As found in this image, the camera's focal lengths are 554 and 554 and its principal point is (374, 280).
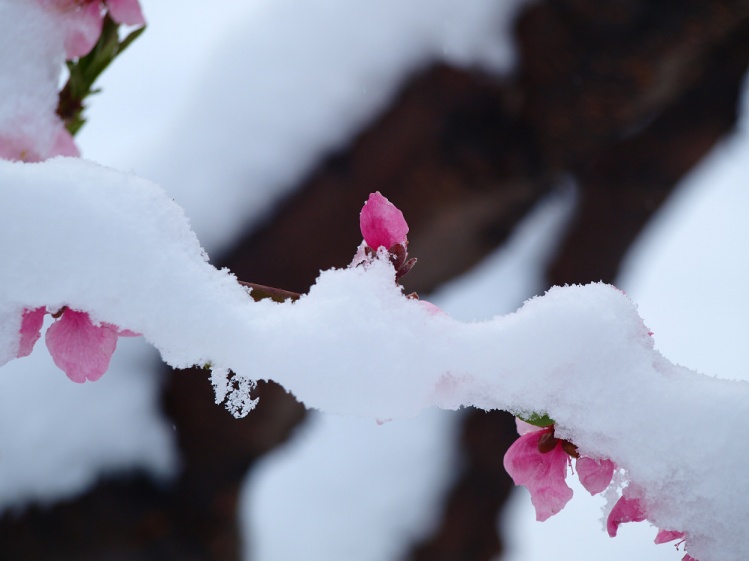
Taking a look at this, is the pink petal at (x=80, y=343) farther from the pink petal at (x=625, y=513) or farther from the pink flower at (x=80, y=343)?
the pink petal at (x=625, y=513)

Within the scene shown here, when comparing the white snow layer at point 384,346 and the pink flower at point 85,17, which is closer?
the white snow layer at point 384,346

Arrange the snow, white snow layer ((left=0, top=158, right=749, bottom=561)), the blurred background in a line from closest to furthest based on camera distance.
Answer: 1. white snow layer ((left=0, top=158, right=749, bottom=561))
2. the snow
3. the blurred background

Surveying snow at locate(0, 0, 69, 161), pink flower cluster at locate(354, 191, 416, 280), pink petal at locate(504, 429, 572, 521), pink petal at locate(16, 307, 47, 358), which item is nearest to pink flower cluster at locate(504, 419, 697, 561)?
pink petal at locate(504, 429, 572, 521)

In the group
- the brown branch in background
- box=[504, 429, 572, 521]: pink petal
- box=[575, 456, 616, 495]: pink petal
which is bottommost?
the brown branch in background

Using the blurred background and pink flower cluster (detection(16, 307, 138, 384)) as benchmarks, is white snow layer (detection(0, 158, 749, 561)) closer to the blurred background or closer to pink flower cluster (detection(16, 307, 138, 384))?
pink flower cluster (detection(16, 307, 138, 384))

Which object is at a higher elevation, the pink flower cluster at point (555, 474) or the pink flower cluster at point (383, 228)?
the pink flower cluster at point (383, 228)

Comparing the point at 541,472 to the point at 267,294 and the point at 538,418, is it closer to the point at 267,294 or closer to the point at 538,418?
the point at 538,418

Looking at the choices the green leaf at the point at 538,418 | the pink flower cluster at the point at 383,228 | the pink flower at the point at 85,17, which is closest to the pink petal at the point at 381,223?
the pink flower cluster at the point at 383,228
